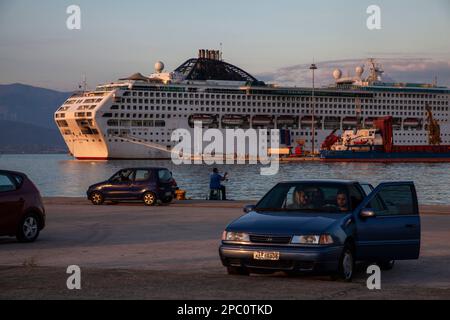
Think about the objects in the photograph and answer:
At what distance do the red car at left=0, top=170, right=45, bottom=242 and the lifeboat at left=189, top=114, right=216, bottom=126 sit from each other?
344 feet

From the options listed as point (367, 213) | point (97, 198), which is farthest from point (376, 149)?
point (367, 213)

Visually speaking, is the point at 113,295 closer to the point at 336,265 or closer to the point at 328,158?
the point at 336,265

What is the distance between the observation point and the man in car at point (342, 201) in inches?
447

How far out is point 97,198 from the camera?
2798 centimetres

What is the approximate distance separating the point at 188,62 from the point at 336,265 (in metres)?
126

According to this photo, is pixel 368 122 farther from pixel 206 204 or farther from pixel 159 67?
pixel 206 204

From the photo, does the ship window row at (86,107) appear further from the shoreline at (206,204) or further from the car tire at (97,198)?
the car tire at (97,198)

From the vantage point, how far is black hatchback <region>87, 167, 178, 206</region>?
27.3 meters

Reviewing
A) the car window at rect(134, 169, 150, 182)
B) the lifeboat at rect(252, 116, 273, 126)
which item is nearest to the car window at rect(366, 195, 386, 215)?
the car window at rect(134, 169, 150, 182)

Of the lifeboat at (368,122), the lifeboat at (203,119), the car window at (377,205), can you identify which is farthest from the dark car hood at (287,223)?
the lifeboat at (368,122)

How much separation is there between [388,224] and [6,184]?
7.40 m

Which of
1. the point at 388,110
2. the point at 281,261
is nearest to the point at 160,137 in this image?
the point at 388,110

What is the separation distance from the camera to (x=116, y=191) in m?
27.7

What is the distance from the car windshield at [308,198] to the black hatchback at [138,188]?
15.7m
